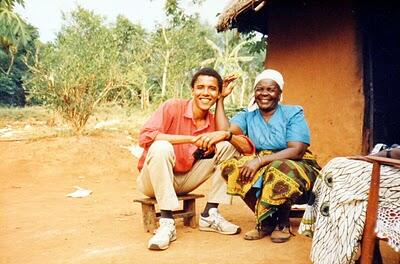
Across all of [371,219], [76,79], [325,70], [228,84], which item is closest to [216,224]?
[228,84]

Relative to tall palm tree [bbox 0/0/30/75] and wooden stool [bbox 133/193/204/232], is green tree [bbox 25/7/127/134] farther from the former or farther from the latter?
wooden stool [bbox 133/193/204/232]

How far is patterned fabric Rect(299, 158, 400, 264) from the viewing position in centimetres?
216

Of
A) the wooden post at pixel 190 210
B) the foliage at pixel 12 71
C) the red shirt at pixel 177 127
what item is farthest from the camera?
the foliage at pixel 12 71

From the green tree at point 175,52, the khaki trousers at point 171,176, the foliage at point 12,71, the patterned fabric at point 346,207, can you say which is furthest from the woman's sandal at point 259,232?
the green tree at point 175,52

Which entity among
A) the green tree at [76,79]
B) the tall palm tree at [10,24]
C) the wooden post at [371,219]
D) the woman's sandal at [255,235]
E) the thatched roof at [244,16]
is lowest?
the woman's sandal at [255,235]

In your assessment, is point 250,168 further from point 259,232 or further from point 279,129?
point 259,232

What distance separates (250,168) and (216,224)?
64 centimetres

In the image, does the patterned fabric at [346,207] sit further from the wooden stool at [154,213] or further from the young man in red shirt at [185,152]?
the wooden stool at [154,213]

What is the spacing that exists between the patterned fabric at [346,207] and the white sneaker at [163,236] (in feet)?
3.34

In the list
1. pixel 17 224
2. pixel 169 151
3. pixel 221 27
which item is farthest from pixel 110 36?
pixel 169 151

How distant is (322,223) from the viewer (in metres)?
2.37

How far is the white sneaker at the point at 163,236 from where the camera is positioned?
292cm

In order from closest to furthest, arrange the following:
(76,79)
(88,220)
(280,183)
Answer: (280,183) < (88,220) < (76,79)

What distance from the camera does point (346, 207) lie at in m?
2.23
